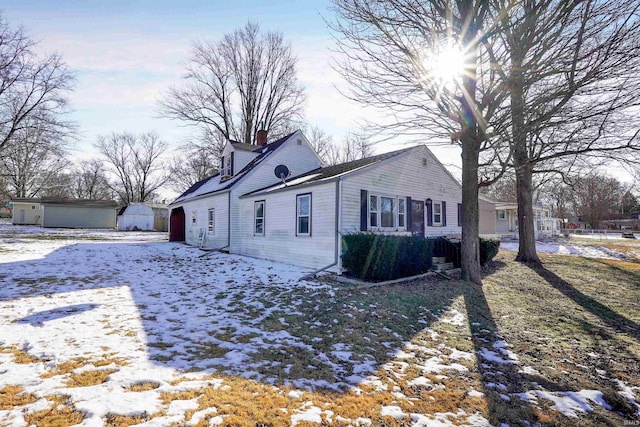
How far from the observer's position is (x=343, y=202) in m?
10.1

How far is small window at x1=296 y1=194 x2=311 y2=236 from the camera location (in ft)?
36.9

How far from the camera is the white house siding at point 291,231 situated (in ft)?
34.2

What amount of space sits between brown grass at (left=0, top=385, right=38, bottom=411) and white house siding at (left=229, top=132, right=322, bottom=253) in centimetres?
1209

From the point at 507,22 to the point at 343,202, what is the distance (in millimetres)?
6198

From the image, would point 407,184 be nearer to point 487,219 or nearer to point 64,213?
point 487,219

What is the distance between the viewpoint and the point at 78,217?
3578 centimetres

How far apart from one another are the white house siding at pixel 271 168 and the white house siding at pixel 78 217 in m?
30.6

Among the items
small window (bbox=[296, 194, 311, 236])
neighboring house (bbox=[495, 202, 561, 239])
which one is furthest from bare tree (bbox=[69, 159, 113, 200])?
neighboring house (bbox=[495, 202, 561, 239])

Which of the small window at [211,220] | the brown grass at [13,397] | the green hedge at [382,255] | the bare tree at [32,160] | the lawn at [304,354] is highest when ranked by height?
the bare tree at [32,160]

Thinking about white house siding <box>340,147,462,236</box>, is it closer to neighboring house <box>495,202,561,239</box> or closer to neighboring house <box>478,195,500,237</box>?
neighboring house <box>478,195,500,237</box>

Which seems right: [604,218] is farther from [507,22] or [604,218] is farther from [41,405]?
[41,405]

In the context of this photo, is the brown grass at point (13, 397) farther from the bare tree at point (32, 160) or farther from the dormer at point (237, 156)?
the bare tree at point (32, 160)

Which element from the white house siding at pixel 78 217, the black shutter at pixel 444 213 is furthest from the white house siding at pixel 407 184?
the white house siding at pixel 78 217

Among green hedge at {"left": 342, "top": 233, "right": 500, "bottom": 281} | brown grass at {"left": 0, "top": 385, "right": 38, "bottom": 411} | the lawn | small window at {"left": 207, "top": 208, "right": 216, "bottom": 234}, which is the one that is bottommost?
the lawn
